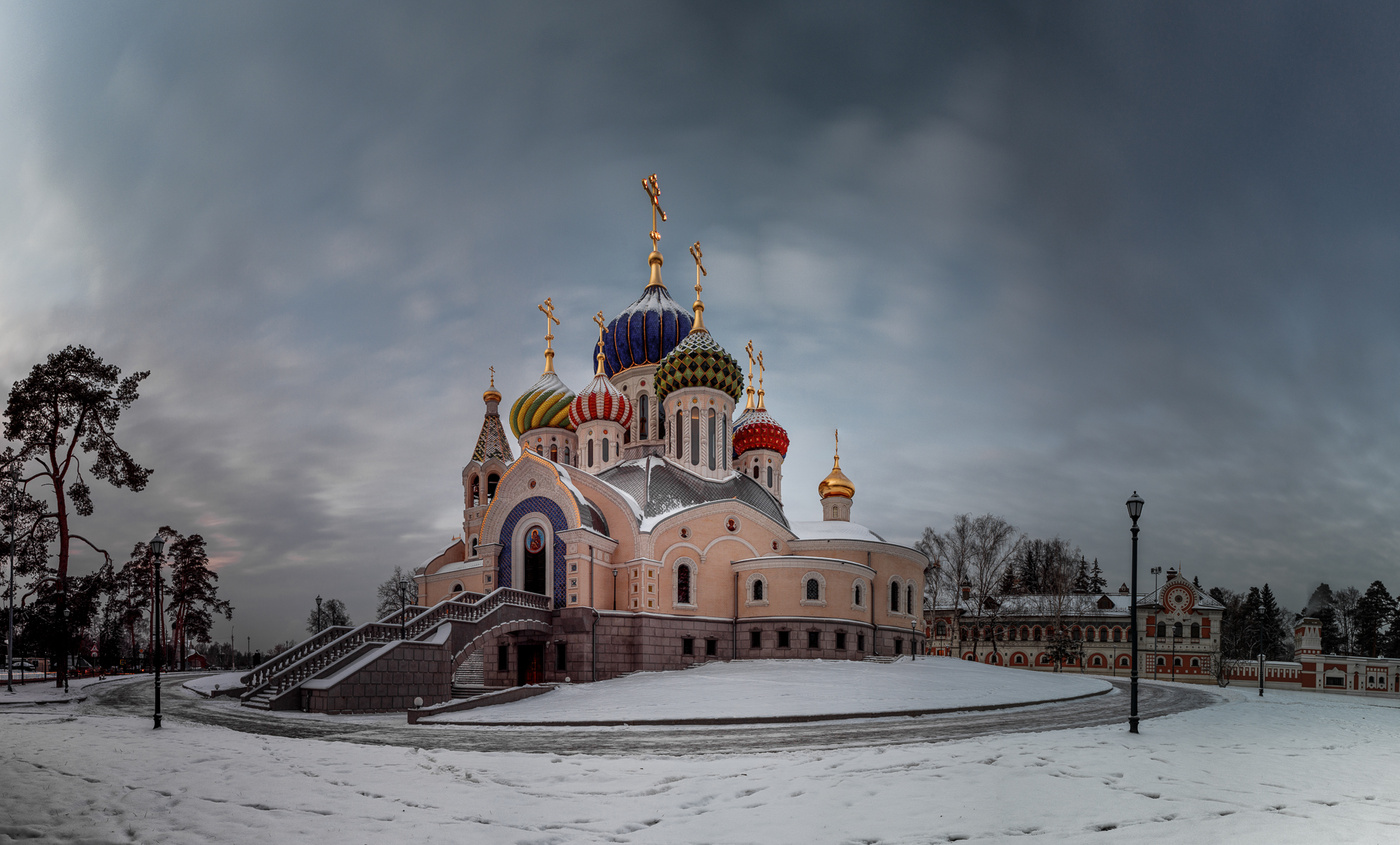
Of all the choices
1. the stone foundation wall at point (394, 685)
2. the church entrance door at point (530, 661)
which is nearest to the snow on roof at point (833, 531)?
the church entrance door at point (530, 661)

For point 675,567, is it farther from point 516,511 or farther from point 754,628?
point 516,511

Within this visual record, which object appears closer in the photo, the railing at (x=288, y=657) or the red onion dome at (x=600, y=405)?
the railing at (x=288, y=657)

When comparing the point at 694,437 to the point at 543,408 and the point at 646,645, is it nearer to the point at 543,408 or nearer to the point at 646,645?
the point at 543,408

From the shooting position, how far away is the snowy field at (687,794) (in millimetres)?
6832

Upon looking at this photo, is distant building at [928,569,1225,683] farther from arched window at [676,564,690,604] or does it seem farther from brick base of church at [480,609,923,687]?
arched window at [676,564,690,604]

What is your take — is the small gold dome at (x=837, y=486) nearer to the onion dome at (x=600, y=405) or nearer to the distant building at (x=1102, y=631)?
the onion dome at (x=600, y=405)

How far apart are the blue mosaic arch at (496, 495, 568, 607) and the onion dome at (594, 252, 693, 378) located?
1169 centimetres

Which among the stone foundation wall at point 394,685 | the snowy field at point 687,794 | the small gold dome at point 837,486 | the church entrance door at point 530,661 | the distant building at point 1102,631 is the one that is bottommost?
the distant building at point 1102,631

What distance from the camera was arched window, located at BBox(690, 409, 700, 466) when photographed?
3656cm

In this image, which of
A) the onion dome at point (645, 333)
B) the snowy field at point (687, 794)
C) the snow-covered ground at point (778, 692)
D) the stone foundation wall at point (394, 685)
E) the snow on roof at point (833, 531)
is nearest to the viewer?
the snowy field at point (687, 794)

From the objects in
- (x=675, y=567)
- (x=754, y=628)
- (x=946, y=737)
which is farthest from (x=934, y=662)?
(x=946, y=737)

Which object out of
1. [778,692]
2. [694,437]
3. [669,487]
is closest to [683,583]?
[669,487]

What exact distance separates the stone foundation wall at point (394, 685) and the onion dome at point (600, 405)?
53.4 feet

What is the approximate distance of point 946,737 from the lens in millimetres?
13562
